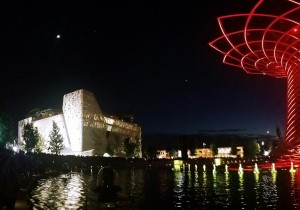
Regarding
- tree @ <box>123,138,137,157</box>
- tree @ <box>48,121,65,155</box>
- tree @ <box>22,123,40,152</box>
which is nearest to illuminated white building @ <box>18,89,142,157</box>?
tree @ <box>48,121,65,155</box>

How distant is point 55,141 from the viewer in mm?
78438

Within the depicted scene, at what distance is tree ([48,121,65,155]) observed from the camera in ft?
258

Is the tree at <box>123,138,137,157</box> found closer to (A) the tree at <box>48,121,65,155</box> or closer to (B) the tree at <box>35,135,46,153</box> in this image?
(B) the tree at <box>35,135,46,153</box>

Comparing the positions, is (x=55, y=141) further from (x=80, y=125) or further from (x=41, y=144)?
(x=41, y=144)

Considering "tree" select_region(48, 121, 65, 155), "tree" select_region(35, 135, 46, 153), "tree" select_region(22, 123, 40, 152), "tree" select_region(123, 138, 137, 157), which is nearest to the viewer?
"tree" select_region(48, 121, 65, 155)

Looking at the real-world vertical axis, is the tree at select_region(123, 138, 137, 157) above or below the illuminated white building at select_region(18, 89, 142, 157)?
below

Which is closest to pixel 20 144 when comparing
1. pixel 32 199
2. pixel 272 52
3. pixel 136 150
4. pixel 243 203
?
pixel 136 150

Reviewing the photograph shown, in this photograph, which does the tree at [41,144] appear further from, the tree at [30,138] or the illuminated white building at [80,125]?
the tree at [30,138]

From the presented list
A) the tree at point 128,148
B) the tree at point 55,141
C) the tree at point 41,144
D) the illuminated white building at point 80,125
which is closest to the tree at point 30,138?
the tree at point 41,144

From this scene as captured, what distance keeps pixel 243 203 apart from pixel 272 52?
26080mm

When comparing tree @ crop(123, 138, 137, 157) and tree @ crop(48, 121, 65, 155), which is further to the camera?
tree @ crop(123, 138, 137, 157)

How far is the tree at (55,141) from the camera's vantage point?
78562mm

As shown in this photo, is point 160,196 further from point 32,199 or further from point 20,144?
point 20,144

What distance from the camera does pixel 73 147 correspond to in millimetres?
78562
